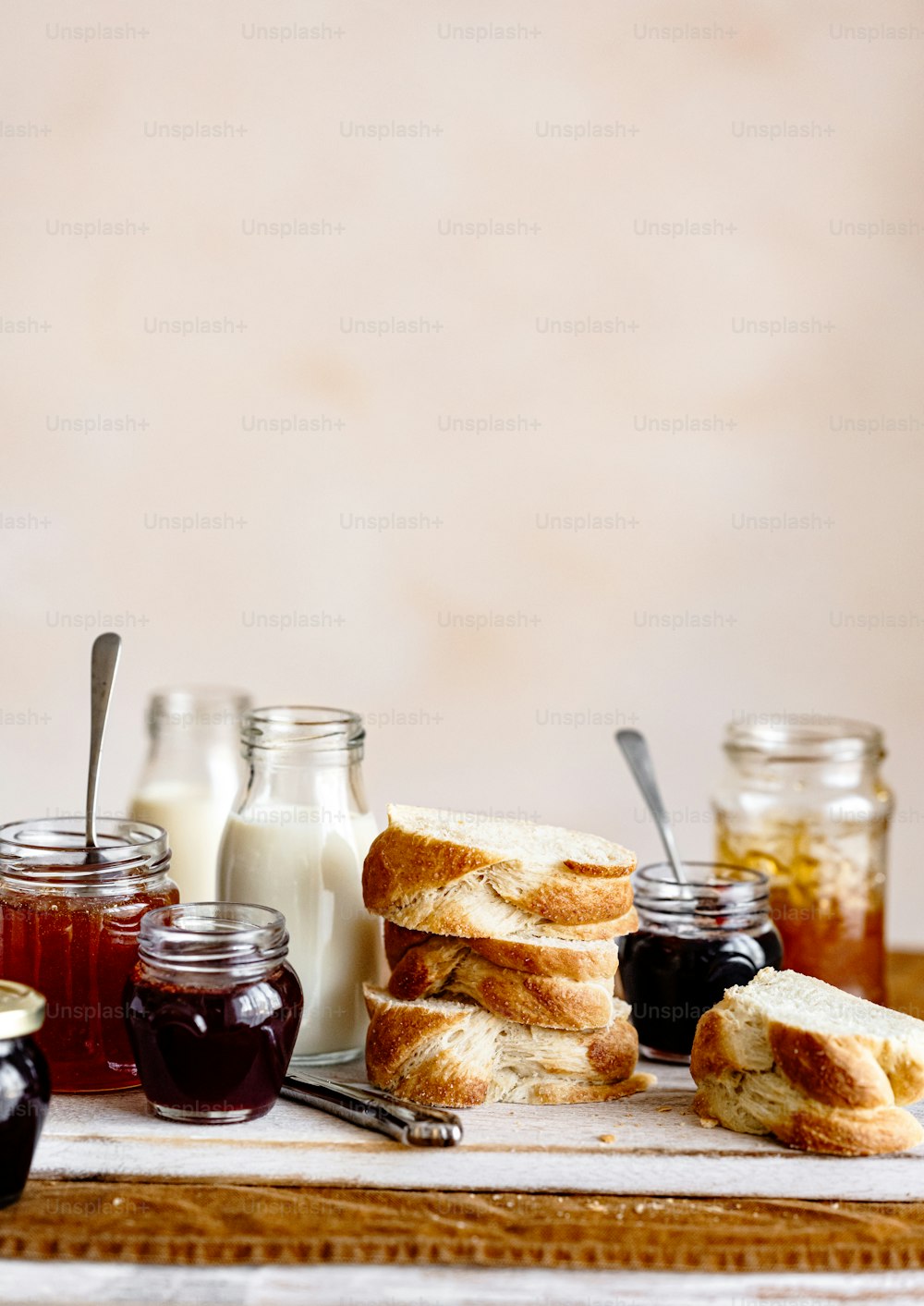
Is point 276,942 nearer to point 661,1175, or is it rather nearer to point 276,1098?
point 276,1098

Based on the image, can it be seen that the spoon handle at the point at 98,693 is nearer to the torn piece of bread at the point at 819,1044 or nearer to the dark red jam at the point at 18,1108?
the dark red jam at the point at 18,1108

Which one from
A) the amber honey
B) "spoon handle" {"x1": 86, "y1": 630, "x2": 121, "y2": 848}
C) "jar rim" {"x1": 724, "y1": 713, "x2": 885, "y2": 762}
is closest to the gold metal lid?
"spoon handle" {"x1": 86, "y1": 630, "x2": 121, "y2": 848}

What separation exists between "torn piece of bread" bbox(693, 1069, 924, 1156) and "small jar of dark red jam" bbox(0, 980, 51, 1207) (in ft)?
2.66

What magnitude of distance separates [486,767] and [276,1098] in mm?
1981

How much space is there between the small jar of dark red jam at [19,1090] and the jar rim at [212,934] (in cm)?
22

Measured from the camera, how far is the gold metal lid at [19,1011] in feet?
4.44

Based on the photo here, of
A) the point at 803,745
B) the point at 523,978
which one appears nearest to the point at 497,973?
the point at 523,978

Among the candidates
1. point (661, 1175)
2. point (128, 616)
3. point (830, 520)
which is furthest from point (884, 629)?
point (661, 1175)

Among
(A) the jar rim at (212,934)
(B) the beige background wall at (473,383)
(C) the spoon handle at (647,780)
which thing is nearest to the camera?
(A) the jar rim at (212,934)

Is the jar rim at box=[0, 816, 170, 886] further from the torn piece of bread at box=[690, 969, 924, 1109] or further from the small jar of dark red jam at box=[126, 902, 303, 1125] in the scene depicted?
the torn piece of bread at box=[690, 969, 924, 1109]

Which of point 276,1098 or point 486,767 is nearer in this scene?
point 276,1098

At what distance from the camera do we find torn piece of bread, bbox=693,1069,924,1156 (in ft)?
5.13

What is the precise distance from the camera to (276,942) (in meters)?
1.65

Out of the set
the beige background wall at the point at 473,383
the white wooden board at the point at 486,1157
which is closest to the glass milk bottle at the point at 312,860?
the white wooden board at the point at 486,1157
